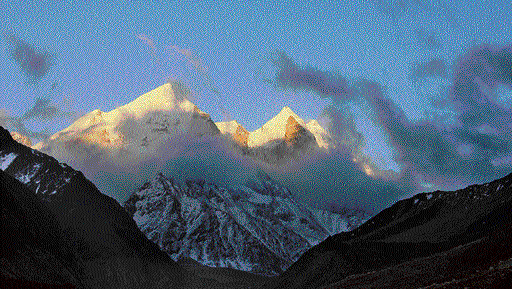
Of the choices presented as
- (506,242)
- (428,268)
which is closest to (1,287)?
(506,242)

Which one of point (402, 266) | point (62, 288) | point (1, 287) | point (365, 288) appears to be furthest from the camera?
point (402, 266)

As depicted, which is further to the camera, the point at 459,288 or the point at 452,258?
the point at 452,258

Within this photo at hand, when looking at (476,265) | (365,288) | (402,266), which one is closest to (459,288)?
(476,265)

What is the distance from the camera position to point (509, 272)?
92.1 m

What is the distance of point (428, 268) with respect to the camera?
163625 millimetres

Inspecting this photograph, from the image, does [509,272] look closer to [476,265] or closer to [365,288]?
[476,265]

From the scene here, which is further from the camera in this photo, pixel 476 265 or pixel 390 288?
pixel 390 288

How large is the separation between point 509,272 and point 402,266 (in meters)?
105

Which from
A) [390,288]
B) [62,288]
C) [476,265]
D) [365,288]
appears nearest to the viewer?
[62,288]

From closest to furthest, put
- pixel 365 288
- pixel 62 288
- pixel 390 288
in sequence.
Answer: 1. pixel 62 288
2. pixel 390 288
3. pixel 365 288

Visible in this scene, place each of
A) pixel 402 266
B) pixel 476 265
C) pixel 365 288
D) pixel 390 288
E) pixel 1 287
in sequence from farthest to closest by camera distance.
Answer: pixel 402 266
pixel 365 288
pixel 390 288
pixel 476 265
pixel 1 287

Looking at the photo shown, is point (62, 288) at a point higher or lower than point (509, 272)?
higher

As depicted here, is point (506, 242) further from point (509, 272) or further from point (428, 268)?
point (509, 272)

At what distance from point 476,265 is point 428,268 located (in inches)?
1317
